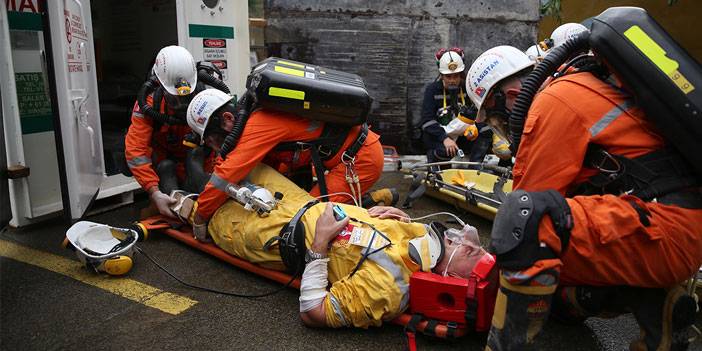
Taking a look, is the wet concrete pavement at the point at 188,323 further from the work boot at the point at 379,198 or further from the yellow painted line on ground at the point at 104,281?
the work boot at the point at 379,198

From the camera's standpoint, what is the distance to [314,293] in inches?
104

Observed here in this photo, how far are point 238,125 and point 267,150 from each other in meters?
0.27

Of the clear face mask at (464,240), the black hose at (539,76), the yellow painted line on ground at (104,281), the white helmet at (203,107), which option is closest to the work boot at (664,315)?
the clear face mask at (464,240)

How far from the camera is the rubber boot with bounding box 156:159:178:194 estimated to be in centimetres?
429

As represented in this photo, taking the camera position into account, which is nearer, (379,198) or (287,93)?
(287,93)

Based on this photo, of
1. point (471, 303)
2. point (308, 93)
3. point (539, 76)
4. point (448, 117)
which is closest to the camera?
point (539, 76)

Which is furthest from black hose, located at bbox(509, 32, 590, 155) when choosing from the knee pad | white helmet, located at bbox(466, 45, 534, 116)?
the knee pad

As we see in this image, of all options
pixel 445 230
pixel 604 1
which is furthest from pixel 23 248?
pixel 604 1

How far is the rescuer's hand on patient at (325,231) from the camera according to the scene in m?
2.73

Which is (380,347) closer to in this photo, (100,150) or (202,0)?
(100,150)

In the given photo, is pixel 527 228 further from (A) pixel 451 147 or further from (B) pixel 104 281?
(A) pixel 451 147

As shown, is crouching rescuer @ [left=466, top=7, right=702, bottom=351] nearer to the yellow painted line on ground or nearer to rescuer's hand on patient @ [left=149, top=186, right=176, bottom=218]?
the yellow painted line on ground

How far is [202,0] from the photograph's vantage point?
16.8 feet

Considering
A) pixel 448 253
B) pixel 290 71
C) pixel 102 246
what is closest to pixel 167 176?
pixel 102 246
